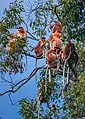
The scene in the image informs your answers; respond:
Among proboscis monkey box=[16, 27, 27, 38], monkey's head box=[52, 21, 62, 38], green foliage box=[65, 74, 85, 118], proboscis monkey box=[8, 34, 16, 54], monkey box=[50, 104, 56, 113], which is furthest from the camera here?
monkey box=[50, 104, 56, 113]

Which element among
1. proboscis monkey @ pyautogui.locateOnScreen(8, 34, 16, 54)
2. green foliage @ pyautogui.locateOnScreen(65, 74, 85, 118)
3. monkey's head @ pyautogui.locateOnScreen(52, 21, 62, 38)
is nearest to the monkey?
green foliage @ pyautogui.locateOnScreen(65, 74, 85, 118)

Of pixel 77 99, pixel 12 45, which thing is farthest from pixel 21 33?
pixel 77 99

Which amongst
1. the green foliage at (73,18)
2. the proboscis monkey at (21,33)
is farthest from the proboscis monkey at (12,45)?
the green foliage at (73,18)

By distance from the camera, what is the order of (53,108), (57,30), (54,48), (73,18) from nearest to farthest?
(54,48)
(57,30)
(73,18)
(53,108)

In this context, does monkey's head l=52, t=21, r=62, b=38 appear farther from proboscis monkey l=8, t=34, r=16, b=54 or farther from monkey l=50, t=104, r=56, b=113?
monkey l=50, t=104, r=56, b=113

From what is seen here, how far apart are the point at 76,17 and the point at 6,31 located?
93 cm

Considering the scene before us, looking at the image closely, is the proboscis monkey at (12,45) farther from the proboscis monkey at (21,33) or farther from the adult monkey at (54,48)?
the adult monkey at (54,48)

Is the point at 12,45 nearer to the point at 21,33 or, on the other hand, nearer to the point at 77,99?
the point at 21,33

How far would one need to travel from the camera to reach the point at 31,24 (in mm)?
5535

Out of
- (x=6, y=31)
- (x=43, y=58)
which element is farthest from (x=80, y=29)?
(x=6, y=31)

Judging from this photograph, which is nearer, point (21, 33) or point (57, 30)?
point (57, 30)

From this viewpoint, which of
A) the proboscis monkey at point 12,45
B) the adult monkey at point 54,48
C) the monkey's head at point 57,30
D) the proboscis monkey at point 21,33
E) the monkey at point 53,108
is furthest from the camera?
the monkey at point 53,108

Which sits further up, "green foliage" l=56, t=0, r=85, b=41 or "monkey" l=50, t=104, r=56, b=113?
"green foliage" l=56, t=0, r=85, b=41

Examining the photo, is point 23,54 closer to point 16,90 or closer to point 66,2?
point 16,90
